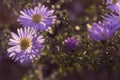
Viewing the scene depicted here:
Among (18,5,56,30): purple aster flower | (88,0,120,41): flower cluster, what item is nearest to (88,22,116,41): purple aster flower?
(88,0,120,41): flower cluster

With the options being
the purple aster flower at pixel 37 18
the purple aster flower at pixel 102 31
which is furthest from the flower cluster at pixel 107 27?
the purple aster flower at pixel 37 18

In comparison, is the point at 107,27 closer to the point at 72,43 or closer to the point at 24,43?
the point at 72,43

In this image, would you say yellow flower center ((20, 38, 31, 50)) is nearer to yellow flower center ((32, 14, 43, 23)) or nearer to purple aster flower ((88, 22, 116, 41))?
yellow flower center ((32, 14, 43, 23))

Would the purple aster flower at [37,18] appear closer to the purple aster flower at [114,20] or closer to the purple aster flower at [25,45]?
the purple aster flower at [25,45]

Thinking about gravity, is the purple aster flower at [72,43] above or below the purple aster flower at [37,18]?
below

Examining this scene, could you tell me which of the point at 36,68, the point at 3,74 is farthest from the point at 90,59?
the point at 3,74

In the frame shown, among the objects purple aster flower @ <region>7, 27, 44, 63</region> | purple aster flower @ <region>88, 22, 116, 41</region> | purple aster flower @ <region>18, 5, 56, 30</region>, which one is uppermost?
purple aster flower @ <region>18, 5, 56, 30</region>

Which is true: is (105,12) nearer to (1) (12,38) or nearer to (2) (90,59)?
(2) (90,59)
